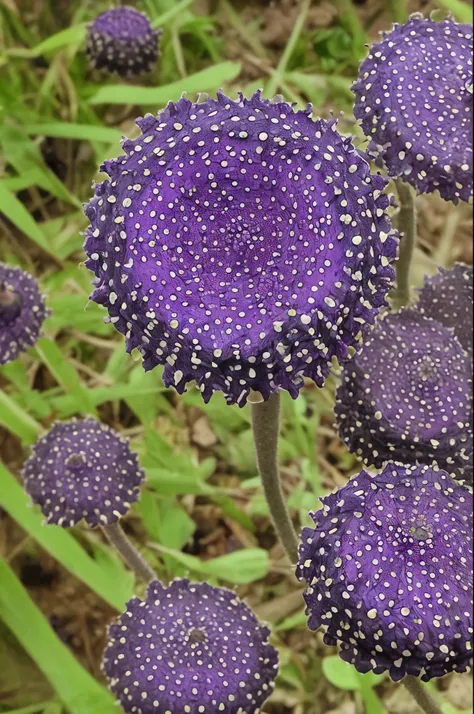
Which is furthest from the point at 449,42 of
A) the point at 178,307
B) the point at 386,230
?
the point at 178,307

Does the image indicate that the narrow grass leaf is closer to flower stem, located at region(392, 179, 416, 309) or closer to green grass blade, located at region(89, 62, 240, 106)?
flower stem, located at region(392, 179, 416, 309)

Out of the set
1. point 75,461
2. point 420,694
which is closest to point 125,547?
point 75,461

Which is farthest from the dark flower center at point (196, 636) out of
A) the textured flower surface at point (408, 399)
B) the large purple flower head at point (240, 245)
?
the large purple flower head at point (240, 245)

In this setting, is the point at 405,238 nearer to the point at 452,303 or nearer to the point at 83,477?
the point at 452,303

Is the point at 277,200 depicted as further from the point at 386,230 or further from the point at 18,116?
the point at 18,116

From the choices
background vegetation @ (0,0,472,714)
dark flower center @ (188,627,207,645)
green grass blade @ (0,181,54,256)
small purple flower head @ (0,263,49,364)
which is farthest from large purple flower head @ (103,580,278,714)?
green grass blade @ (0,181,54,256)

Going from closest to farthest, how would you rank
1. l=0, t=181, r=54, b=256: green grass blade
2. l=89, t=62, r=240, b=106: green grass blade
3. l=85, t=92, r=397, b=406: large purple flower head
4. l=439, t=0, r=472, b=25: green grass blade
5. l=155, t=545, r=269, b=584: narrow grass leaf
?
1. l=85, t=92, r=397, b=406: large purple flower head
2. l=155, t=545, r=269, b=584: narrow grass leaf
3. l=0, t=181, r=54, b=256: green grass blade
4. l=89, t=62, r=240, b=106: green grass blade
5. l=439, t=0, r=472, b=25: green grass blade
